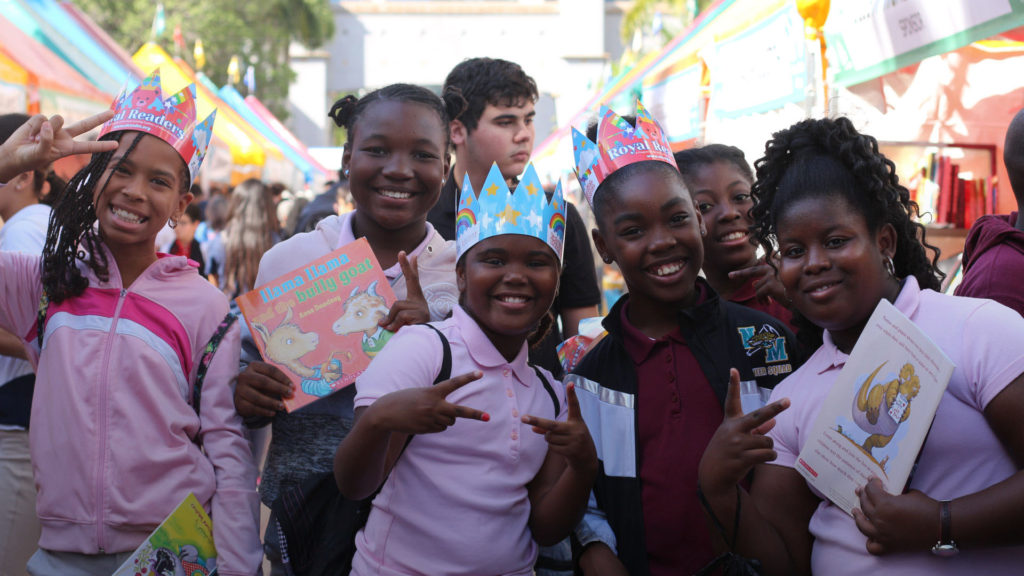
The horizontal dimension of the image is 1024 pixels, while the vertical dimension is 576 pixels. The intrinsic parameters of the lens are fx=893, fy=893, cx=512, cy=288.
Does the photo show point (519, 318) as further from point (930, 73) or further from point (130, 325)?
point (930, 73)

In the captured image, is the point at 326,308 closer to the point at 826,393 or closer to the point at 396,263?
the point at 396,263

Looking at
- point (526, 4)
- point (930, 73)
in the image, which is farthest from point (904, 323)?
point (526, 4)

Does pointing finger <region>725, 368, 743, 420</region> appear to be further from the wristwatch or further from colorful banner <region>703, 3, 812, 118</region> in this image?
colorful banner <region>703, 3, 812, 118</region>

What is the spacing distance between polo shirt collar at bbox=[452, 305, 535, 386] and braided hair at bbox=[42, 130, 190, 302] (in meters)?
1.00

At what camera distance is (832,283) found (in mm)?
2053

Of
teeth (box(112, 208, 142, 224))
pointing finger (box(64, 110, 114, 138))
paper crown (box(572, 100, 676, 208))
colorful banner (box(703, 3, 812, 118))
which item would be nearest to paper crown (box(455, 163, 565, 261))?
paper crown (box(572, 100, 676, 208))

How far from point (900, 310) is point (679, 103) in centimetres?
533

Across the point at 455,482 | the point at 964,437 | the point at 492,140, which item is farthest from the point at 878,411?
the point at 492,140

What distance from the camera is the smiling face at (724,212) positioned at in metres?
2.98

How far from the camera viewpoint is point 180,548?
2230 millimetres

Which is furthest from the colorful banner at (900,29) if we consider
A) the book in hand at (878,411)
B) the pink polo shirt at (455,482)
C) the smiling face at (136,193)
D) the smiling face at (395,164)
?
the smiling face at (136,193)

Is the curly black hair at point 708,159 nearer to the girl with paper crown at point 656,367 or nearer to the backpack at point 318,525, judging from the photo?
the girl with paper crown at point 656,367

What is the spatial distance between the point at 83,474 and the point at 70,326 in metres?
0.39

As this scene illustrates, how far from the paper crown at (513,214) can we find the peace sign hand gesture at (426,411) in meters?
0.49
